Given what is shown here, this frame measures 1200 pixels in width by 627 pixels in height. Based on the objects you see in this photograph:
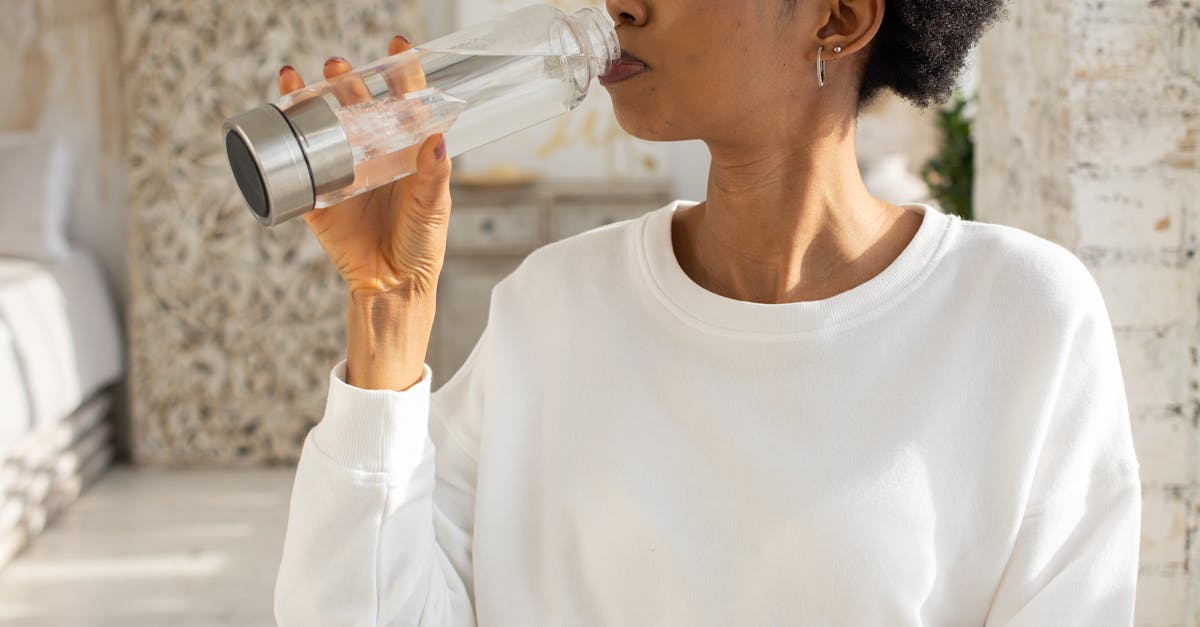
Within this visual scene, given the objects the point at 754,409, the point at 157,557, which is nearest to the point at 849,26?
the point at 754,409

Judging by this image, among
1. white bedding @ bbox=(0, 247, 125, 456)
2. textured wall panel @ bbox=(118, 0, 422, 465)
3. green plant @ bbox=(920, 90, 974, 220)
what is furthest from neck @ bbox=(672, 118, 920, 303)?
textured wall panel @ bbox=(118, 0, 422, 465)

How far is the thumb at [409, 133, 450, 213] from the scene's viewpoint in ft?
2.80

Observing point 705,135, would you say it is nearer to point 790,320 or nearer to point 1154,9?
point 790,320

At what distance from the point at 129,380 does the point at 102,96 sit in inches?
39.9

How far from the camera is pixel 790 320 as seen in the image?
106 cm

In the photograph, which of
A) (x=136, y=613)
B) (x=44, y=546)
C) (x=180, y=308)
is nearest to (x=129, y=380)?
(x=180, y=308)

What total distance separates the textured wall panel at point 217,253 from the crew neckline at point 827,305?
10.2 feet

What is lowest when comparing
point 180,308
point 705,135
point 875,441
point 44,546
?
point 44,546

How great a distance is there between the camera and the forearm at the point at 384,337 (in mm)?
946

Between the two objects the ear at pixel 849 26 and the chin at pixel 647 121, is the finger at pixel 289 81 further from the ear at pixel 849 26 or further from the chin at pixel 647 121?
the ear at pixel 849 26

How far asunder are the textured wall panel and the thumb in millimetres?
3207

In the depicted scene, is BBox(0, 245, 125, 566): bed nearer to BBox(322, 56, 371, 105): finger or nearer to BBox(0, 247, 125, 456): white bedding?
BBox(0, 247, 125, 456): white bedding

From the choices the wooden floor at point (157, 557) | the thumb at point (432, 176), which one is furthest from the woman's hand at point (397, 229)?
the wooden floor at point (157, 557)

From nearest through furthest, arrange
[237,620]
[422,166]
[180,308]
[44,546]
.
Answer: [422,166] → [237,620] → [44,546] → [180,308]
